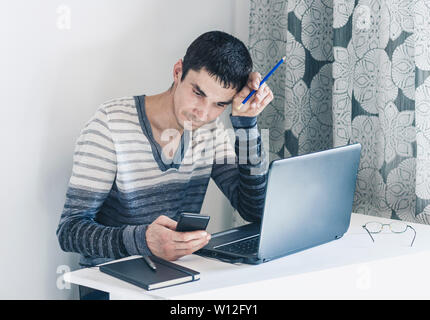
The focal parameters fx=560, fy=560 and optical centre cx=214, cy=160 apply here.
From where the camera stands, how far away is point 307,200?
125 centimetres

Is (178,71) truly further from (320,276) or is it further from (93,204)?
(320,276)

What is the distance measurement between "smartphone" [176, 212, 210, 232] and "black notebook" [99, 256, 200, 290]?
0.08 metres

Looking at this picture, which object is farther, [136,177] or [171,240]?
[136,177]

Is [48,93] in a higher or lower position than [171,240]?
higher

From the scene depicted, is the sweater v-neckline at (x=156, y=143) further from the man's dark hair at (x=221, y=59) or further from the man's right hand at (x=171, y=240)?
the man's right hand at (x=171, y=240)

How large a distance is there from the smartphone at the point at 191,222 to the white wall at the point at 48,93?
0.47 metres

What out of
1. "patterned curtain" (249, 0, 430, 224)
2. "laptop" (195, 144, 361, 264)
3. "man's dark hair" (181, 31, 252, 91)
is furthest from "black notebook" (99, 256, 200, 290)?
"patterned curtain" (249, 0, 430, 224)

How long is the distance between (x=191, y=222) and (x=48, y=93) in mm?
547

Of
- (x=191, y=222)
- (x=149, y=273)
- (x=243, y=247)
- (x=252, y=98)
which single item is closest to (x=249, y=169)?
(x=252, y=98)

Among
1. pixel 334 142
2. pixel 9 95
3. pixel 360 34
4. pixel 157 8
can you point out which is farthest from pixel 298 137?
pixel 9 95

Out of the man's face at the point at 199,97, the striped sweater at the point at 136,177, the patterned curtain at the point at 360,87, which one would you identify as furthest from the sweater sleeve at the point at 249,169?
the patterned curtain at the point at 360,87

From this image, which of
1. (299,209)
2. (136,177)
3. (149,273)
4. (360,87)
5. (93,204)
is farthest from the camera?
(360,87)

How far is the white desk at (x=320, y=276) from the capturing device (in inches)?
42.5
